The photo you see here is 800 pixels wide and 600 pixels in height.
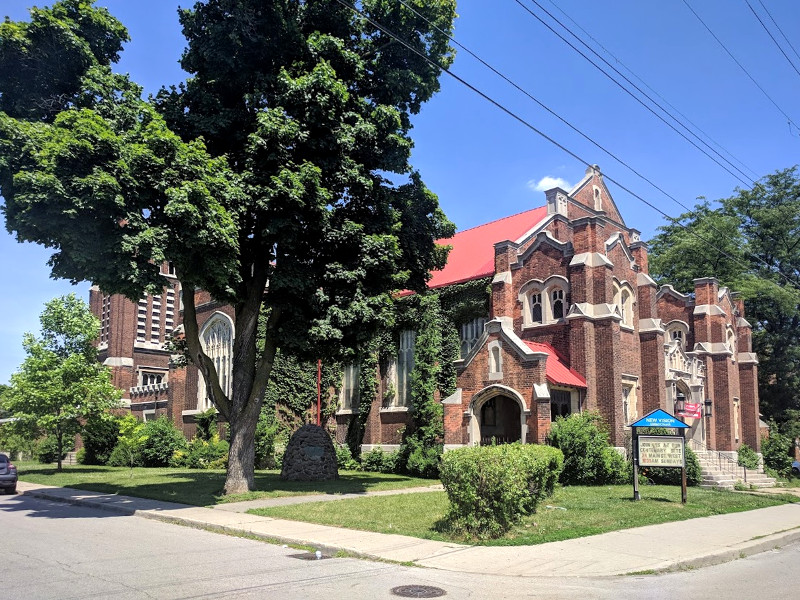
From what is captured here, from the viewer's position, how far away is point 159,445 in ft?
112

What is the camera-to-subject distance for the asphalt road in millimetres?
7934

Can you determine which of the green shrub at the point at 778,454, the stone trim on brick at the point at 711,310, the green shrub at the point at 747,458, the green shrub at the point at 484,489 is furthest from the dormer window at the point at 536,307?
the green shrub at the point at 778,454

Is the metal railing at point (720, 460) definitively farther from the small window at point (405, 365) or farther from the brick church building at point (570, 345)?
the small window at point (405, 365)

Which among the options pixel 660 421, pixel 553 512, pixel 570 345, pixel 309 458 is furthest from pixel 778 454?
pixel 553 512

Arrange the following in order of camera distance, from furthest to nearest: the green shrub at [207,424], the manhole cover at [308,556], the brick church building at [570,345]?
the green shrub at [207,424] → the brick church building at [570,345] → the manhole cover at [308,556]

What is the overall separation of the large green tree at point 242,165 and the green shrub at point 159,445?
57.2ft

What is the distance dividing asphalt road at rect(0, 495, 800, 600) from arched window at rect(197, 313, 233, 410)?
982 inches

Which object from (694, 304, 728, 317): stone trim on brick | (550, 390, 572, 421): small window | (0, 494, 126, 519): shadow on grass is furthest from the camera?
(694, 304, 728, 317): stone trim on brick

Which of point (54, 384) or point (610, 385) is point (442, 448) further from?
point (54, 384)

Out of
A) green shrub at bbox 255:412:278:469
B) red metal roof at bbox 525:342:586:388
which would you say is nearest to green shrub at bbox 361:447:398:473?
green shrub at bbox 255:412:278:469

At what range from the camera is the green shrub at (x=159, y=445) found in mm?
33938

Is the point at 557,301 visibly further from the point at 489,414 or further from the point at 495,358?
the point at 489,414

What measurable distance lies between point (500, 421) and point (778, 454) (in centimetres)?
1770

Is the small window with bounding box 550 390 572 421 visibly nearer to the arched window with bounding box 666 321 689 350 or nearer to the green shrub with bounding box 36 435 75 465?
the arched window with bounding box 666 321 689 350
